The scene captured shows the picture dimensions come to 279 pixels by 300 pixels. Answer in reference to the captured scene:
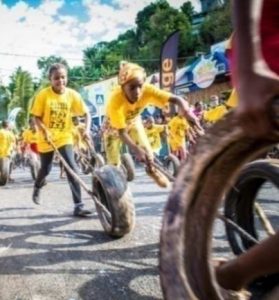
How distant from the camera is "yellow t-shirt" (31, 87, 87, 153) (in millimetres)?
6121

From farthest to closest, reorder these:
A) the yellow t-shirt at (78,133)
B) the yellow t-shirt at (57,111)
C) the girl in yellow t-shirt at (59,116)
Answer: the yellow t-shirt at (78,133), the yellow t-shirt at (57,111), the girl in yellow t-shirt at (59,116)

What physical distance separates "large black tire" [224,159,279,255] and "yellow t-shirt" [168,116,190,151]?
10.8 m

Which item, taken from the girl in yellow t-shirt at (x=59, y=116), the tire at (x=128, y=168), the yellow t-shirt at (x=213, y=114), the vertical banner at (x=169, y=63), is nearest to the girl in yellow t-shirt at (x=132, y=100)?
the girl in yellow t-shirt at (x=59, y=116)

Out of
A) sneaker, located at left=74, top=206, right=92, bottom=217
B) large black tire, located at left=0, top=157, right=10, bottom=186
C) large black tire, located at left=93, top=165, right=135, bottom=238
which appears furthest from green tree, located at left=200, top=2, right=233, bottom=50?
large black tire, located at left=93, top=165, right=135, bottom=238

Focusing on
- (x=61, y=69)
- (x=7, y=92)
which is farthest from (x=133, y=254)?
(x=7, y=92)

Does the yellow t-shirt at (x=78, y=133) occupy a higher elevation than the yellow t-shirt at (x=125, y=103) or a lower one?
lower

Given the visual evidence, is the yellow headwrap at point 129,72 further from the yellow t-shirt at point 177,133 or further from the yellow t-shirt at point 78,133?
the yellow t-shirt at point 177,133

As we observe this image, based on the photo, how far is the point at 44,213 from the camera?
6.46 metres

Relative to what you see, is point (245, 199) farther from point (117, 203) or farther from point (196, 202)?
point (196, 202)

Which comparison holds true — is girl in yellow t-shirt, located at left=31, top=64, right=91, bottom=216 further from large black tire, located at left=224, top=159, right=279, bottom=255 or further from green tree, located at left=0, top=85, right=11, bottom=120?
green tree, located at left=0, top=85, right=11, bottom=120

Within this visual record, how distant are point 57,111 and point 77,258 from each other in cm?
274

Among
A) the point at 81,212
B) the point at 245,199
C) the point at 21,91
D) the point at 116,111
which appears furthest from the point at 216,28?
the point at 245,199

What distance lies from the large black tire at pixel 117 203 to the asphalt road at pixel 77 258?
0.10m

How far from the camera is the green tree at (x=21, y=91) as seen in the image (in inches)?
2341
